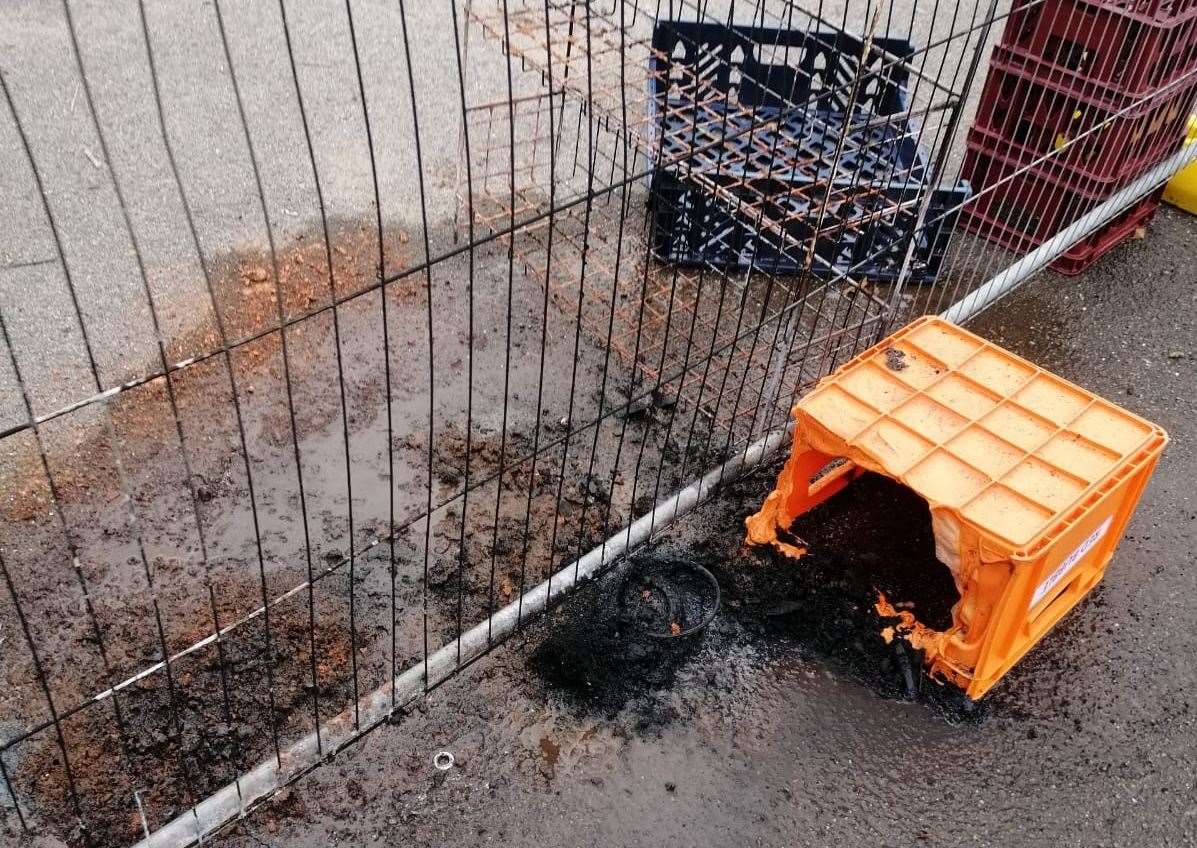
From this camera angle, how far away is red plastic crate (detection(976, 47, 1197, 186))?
581cm

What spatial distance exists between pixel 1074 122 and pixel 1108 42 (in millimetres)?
454

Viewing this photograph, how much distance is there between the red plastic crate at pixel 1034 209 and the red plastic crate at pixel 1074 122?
10 centimetres

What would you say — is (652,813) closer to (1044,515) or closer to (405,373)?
(1044,515)

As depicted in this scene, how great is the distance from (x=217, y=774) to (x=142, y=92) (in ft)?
18.0

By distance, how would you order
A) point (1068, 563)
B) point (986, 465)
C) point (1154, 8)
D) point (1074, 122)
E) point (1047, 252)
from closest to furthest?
point (986, 465)
point (1068, 563)
point (1154, 8)
point (1074, 122)
point (1047, 252)

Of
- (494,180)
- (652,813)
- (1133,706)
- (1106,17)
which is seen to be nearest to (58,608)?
(652,813)

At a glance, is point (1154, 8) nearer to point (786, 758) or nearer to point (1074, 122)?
point (1074, 122)

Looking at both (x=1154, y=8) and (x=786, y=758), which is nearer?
(x=786, y=758)

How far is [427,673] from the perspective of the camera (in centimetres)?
422

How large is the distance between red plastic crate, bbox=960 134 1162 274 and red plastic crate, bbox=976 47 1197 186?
0.32 ft

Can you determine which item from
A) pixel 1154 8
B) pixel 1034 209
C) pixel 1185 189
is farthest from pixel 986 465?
pixel 1185 189

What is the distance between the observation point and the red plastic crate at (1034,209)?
612 centimetres

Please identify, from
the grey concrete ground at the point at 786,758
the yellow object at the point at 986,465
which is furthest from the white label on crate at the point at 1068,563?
the grey concrete ground at the point at 786,758

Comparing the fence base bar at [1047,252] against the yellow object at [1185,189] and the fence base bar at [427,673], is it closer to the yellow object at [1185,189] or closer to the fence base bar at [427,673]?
the yellow object at [1185,189]
